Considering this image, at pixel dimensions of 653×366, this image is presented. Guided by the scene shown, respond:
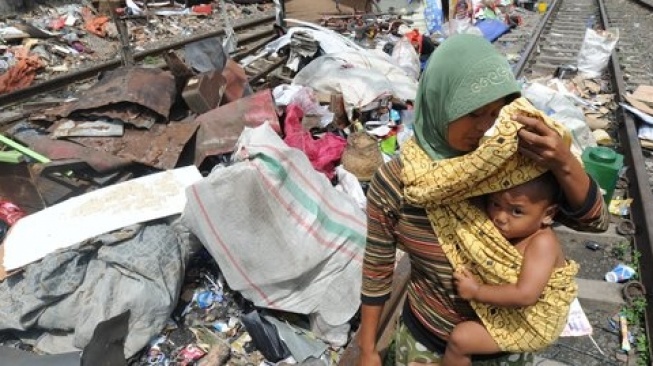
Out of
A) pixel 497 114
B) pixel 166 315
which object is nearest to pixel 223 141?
pixel 166 315

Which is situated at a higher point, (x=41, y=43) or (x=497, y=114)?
(x=497, y=114)

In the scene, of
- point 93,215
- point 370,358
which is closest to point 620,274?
point 370,358

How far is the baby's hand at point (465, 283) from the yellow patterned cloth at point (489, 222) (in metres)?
0.02

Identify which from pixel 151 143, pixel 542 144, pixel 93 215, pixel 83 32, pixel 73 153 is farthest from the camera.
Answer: pixel 83 32

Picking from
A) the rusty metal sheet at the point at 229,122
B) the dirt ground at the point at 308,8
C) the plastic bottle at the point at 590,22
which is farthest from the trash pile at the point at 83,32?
the plastic bottle at the point at 590,22

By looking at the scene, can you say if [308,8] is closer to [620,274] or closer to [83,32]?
[83,32]

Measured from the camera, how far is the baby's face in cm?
138

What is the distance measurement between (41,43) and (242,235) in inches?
362

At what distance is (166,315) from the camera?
329cm

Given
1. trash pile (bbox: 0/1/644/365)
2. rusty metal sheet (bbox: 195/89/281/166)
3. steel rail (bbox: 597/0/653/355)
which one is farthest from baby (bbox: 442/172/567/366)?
rusty metal sheet (bbox: 195/89/281/166)

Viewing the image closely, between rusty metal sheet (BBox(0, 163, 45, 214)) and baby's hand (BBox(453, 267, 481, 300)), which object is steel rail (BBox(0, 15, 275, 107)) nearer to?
rusty metal sheet (BBox(0, 163, 45, 214))

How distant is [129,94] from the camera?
4984 millimetres

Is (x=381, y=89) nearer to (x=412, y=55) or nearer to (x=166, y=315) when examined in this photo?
(x=412, y=55)

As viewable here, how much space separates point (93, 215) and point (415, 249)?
2.80 metres
